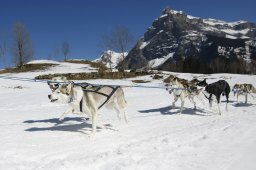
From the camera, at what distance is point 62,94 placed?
31.9 ft

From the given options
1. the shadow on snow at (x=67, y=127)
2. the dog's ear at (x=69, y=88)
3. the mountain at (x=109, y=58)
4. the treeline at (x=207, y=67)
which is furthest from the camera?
the treeline at (x=207, y=67)

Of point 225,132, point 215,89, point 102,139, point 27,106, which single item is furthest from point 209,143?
point 27,106

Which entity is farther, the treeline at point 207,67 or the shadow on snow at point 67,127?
the treeline at point 207,67

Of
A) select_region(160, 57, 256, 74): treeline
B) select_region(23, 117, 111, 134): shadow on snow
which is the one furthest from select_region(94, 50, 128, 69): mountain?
select_region(23, 117, 111, 134): shadow on snow

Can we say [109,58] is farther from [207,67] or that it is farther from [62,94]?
[207,67]

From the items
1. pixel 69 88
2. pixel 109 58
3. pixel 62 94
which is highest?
pixel 109 58

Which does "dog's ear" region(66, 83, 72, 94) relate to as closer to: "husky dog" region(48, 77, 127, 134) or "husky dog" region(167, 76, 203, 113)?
"husky dog" region(48, 77, 127, 134)

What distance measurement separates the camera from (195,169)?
19.9 feet

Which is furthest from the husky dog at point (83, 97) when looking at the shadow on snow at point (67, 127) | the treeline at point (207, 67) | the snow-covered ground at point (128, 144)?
the treeline at point (207, 67)

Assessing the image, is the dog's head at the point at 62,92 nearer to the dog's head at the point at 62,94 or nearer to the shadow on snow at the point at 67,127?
the dog's head at the point at 62,94

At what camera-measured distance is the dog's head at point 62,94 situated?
31.7 ft

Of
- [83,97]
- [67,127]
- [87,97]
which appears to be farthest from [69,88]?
[67,127]

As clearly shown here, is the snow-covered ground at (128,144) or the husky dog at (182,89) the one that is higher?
the husky dog at (182,89)

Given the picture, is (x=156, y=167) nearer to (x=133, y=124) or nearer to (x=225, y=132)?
(x=225, y=132)
